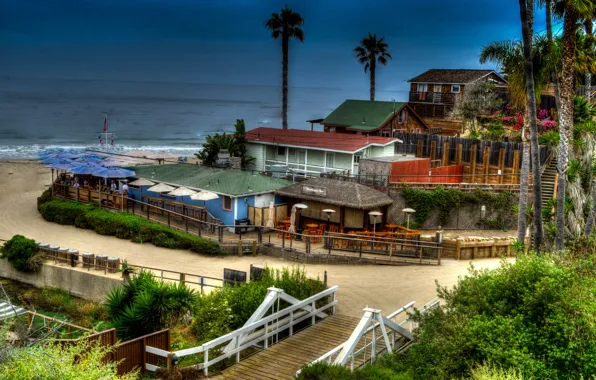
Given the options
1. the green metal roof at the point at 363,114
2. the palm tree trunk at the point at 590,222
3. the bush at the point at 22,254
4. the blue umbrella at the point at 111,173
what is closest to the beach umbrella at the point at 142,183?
the blue umbrella at the point at 111,173

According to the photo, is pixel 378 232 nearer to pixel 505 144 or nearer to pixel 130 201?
pixel 505 144

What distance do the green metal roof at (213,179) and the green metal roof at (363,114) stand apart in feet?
47.0

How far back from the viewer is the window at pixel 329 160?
40781 millimetres

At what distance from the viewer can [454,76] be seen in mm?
60500

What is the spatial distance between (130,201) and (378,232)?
15.2 metres

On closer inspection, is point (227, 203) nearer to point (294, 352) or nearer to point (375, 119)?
point (294, 352)

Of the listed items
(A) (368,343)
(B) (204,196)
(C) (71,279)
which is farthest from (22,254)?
(A) (368,343)

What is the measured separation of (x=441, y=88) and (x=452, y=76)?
152 centimetres

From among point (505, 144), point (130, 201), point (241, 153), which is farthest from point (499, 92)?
point (130, 201)

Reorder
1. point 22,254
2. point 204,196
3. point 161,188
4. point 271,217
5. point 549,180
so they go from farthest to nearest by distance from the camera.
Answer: point 161,188
point 271,217
point 549,180
point 204,196
point 22,254

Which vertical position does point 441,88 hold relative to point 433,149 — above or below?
above

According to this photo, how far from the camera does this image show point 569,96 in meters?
21.0

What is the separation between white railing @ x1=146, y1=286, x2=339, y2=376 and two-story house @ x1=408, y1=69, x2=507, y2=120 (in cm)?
4215

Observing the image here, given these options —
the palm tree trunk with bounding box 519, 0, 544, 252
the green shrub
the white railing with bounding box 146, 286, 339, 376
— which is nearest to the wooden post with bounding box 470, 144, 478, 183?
the palm tree trunk with bounding box 519, 0, 544, 252
